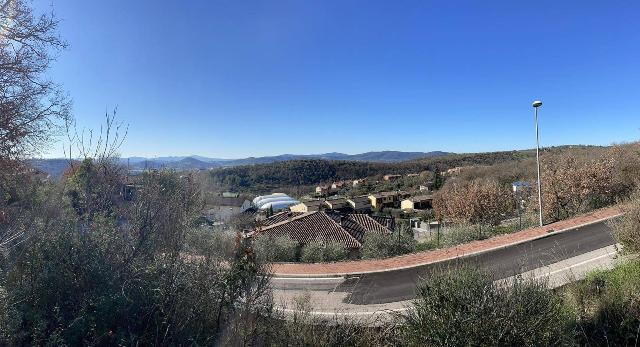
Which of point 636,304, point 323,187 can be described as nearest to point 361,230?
point 636,304

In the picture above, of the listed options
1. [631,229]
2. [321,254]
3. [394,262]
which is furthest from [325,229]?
[631,229]

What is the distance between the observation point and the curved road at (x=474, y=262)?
7.46 metres

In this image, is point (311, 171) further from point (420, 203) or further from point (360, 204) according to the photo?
point (420, 203)

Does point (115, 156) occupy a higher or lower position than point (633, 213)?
higher

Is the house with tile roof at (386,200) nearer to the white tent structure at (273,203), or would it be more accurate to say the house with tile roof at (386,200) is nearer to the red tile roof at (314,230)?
the white tent structure at (273,203)

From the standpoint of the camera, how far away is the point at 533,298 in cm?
382

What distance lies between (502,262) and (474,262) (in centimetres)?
206

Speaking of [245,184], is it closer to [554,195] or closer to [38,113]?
[554,195]

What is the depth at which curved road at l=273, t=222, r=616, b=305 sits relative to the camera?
24.5 ft

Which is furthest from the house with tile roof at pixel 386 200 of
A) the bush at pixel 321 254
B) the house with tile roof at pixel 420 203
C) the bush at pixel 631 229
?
the bush at pixel 631 229

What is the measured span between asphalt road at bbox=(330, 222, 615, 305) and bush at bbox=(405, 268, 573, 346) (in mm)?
2458

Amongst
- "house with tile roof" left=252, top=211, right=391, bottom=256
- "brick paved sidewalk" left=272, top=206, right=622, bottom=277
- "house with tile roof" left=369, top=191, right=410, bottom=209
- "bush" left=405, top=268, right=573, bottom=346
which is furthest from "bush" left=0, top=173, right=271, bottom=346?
"house with tile roof" left=369, top=191, right=410, bottom=209

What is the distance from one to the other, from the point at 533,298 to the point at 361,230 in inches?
940

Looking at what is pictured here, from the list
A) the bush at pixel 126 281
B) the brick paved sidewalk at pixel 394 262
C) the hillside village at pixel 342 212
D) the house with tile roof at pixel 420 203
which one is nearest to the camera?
the bush at pixel 126 281
